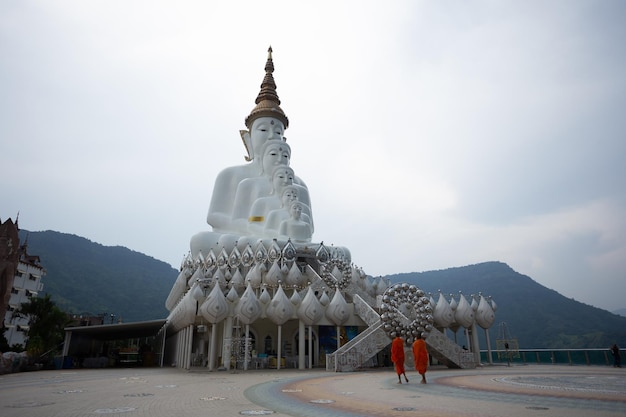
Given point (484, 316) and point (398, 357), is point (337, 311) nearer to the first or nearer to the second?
point (398, 357)

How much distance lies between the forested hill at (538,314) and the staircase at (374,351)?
43.7 meters

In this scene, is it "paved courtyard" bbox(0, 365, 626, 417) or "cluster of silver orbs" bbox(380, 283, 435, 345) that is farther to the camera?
"cluster of silver orbs" bbox(380, 283, 435, 345)

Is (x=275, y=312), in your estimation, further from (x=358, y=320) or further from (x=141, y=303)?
(x=141, y=303)

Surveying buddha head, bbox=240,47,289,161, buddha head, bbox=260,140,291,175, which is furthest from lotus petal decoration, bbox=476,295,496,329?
buddha head, bbox=240,47,289,161

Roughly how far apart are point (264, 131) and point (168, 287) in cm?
8915

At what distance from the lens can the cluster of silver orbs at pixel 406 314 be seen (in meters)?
18.5

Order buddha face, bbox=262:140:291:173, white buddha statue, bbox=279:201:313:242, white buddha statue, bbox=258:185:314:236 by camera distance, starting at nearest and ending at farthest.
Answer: white buddha statue, bbox=279:201:313:242 → white buddha statue, bbox=258:185:314:236 → buddha face, bbox=262:140:291:173

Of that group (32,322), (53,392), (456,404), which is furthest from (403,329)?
(32,322)

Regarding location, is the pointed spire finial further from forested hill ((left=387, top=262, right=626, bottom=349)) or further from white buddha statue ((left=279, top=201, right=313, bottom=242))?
forested hill ((left=387, top=262, right=626, bottom=349))

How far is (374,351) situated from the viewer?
1897 centimetres

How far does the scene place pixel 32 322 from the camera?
123 ft

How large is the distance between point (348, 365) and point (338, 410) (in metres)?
11.3

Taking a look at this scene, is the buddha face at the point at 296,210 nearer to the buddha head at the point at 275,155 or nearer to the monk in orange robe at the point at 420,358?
the buddha head at the point at 275,155

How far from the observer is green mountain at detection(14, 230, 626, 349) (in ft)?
237
